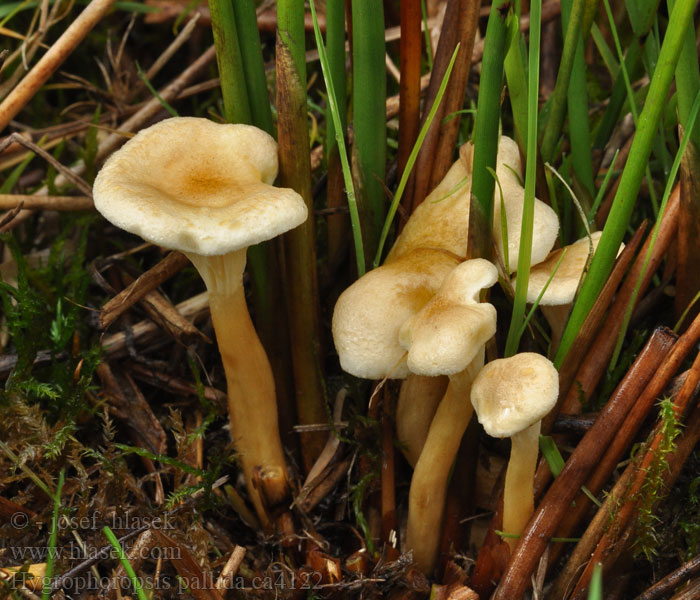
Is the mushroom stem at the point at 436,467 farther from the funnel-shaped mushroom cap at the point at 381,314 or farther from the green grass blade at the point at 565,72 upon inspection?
the green grass blade at the point at 565,72

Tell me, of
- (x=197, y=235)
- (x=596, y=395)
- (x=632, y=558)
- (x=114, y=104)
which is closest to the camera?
(x=197, y=235)

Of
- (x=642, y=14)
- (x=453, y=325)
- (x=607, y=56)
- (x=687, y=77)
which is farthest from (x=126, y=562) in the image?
(x=607, y=56)

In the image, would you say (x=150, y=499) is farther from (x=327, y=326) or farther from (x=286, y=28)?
(x=286, y=28)

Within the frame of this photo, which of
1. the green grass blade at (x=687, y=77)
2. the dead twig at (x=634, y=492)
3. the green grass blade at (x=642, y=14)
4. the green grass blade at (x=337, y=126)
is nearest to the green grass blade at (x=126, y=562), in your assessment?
the green grass blade at (x=337, y=126)

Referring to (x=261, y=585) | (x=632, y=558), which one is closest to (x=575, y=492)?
(x=632, y=558)

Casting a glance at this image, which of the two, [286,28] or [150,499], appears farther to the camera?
[150,499]

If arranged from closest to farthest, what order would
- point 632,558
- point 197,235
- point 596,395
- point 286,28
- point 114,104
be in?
point 197,235 < point 286,28 < point 632,558 < point 596,395 < point 114,104

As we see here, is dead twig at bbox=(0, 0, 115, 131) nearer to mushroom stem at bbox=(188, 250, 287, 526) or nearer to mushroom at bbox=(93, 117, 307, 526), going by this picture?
mushroom at bbox=(93, 117, 307, 526)
